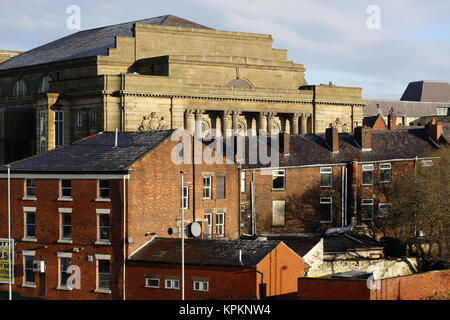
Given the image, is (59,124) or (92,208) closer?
(92,208)

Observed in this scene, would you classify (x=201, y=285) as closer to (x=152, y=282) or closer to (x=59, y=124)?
(x=152, y=282)

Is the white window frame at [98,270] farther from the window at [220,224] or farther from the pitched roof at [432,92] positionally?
the pitched roof at [432,92]

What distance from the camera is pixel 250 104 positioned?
112 metres

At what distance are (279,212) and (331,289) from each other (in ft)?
84.3

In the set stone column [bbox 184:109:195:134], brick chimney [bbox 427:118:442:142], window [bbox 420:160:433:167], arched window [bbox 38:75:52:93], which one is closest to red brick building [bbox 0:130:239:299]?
window [bbox 420:160:433:167]

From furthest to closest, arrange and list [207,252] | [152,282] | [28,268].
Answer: [28,268], [152,282], [207,252]

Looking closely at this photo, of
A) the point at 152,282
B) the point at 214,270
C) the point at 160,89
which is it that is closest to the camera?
the point at 214,270

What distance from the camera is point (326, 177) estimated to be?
248 ft

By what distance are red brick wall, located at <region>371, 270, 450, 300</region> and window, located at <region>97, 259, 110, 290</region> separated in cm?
1568

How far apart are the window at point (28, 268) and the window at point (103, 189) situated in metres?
6.13

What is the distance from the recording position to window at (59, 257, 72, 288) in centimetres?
5591

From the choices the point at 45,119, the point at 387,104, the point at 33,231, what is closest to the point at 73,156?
the point at 33,231

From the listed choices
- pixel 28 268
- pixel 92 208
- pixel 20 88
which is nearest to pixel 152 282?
pixel 92 208

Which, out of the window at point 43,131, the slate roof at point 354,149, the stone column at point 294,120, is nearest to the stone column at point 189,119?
the stone column at point 294,120
